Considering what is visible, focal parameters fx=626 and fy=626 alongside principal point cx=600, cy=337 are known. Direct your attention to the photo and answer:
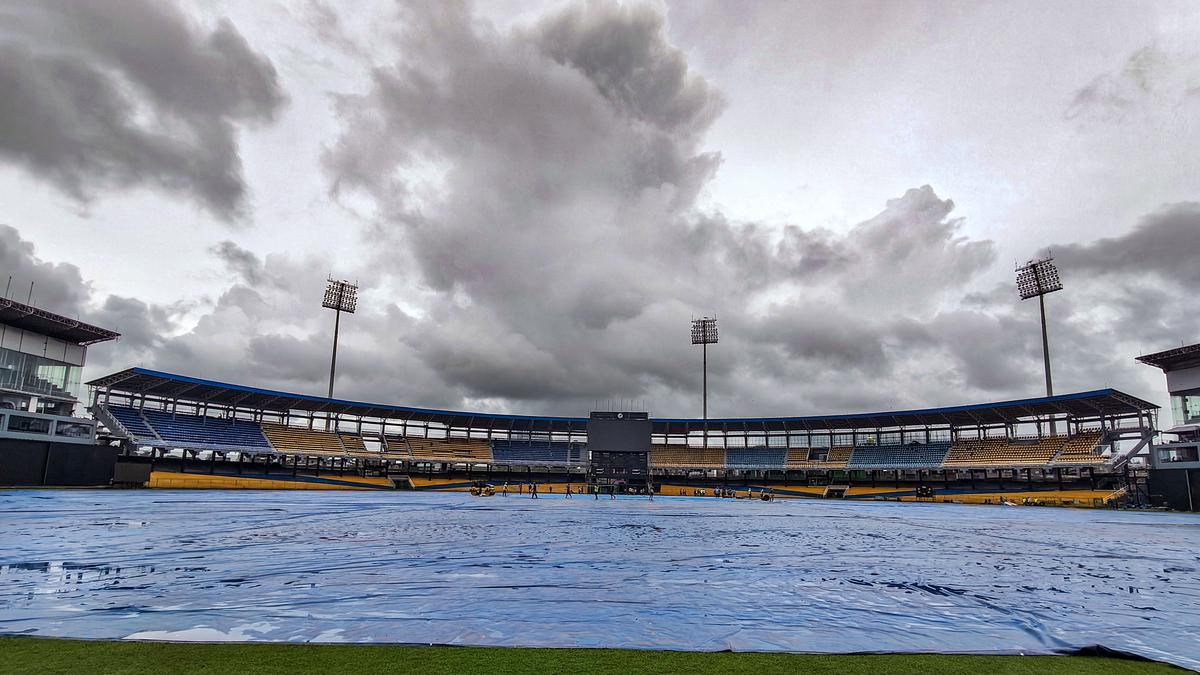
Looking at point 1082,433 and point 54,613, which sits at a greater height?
point 1082,433

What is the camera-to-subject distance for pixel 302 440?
6912 cm

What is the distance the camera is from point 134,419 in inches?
2196

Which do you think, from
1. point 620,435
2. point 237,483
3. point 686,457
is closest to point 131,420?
point 237,483

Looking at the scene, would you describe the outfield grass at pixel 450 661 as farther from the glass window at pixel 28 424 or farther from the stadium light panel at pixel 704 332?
the stadium light panel at pixel 704 332

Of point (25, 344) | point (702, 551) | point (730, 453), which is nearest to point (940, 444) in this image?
point (730, 453)

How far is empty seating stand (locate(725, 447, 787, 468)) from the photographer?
267 feet

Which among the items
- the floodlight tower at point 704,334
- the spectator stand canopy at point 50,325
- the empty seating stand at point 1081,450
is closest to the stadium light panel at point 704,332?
the floodlight tower at point 704,334

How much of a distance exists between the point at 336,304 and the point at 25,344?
1318 inches

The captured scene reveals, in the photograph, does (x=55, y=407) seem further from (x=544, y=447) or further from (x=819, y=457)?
(x=819, y=457)

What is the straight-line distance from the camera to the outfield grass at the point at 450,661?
5227mm

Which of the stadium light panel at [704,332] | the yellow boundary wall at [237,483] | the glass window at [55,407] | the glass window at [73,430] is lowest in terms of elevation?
the yellow boundary wall at [237,483]

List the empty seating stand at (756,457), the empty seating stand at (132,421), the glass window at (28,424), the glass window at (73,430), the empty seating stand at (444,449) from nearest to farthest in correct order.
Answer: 1. the glass window at (28,424)
2. the glass window at (73,430)
3. the empty seating stand at (132,421)
4. the empty seating stand at (444,449)
5. the empty seating stand at (756,457)

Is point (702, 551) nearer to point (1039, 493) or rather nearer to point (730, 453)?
point (1039, 493)

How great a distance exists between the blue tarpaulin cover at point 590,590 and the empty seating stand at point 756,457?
6386cm
